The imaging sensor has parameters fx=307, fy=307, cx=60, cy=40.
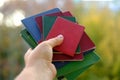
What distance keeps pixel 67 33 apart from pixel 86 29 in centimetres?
126

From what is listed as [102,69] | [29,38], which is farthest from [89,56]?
[102,69]

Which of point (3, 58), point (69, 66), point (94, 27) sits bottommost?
point (3, 58)

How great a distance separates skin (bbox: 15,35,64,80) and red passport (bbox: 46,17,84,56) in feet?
0.10

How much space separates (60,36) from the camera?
0.88 m

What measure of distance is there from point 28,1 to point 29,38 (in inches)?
60.8

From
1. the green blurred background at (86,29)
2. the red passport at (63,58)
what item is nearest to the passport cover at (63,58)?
the red passport at (63,58)

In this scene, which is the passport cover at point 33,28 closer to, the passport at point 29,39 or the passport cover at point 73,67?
the passport at point 29,39

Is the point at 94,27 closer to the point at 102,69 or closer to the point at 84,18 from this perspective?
the point at 84,18

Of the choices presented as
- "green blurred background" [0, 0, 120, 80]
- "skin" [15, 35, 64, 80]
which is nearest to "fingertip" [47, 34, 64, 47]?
"skin" [15, 35, 64, 80]

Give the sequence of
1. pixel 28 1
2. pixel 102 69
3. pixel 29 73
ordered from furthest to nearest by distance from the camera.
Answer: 1. pixel 28 1
2. pixel 102 69
3. pixel 29 73

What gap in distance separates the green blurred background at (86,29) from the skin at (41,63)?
1.26 meters

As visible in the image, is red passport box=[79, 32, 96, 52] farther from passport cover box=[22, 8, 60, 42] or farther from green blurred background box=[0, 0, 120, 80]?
green blurred background box=[0, 0, 120, 80]

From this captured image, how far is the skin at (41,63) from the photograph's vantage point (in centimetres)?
83

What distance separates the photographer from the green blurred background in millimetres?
2117
